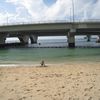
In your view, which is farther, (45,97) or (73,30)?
(73,30)

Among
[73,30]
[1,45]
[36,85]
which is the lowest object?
[1,45]

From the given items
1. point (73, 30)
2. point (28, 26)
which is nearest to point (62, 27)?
point (73, 30)

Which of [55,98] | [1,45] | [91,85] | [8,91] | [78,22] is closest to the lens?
[55,98]

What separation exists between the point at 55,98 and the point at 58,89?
1577 mm

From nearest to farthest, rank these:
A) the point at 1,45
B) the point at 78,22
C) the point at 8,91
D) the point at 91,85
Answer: the point at 8,91 < the point at 91,85 < the point at 78,22 < the point at 1,45

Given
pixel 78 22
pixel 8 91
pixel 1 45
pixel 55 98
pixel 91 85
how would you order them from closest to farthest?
pixel 55 98 < pixel 8 91 < pixel 91 85 < pixel 78 22 < pixel 1 45

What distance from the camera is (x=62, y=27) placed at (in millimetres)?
73062

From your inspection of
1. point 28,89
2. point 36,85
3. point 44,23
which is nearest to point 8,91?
point 28,89

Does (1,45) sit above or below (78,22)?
below

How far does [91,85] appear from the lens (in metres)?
12.4

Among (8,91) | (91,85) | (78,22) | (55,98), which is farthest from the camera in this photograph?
(78,22)

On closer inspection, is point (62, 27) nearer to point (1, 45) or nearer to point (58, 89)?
point (1, 45)

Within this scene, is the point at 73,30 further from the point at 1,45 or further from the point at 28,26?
the point at 1,45

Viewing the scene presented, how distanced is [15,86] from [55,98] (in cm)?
317
